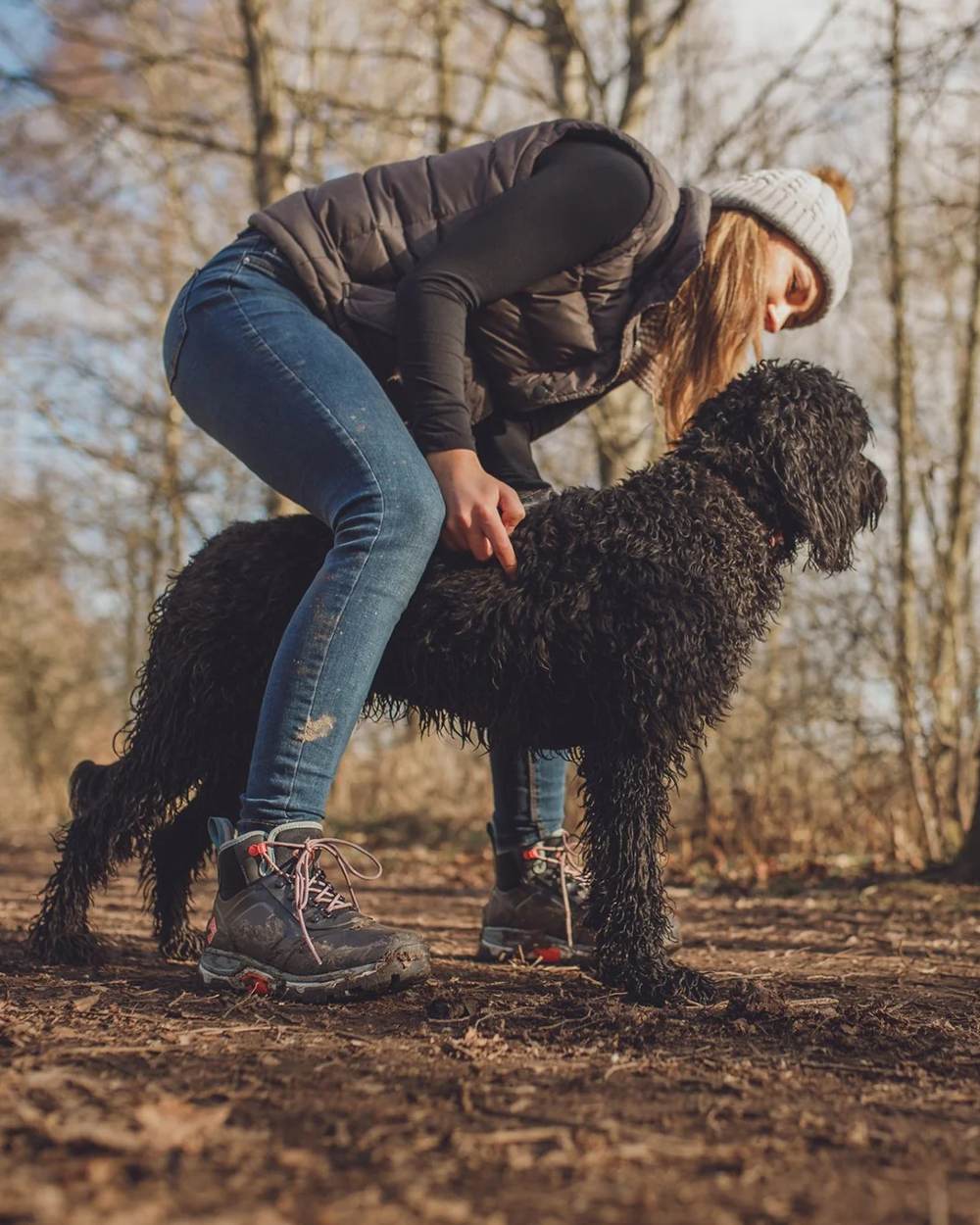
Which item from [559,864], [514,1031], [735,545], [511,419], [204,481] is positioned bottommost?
[514,1031]

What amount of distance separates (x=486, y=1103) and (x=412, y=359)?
154 centimetres

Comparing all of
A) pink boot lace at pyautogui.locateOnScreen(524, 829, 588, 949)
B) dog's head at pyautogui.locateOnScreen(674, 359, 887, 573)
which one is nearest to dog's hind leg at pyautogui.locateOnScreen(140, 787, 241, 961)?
pink boot lace at pyautogui.locateOnScreen(524, 829, 588, 949)

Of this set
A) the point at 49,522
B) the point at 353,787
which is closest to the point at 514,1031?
the point at 353,787

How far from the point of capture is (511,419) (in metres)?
2.86

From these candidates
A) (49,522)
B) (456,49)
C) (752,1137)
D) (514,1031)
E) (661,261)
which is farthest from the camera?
(49,522)

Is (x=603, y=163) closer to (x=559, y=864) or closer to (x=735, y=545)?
(x=735, y=545)

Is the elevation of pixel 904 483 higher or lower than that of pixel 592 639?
higher

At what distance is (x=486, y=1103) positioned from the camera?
1.46 metres

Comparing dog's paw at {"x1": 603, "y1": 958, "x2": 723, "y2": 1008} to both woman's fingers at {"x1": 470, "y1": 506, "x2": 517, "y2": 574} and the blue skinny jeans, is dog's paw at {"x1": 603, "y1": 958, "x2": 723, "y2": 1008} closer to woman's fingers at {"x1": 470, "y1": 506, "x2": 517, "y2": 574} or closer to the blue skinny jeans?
the blue skinny jeans

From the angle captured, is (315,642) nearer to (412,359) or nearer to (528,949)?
(412,359)

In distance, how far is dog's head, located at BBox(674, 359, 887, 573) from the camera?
2516 mm

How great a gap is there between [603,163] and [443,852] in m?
4.64

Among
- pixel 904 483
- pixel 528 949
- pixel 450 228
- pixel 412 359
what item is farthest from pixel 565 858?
pixel 904 483

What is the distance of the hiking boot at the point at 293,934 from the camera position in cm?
216
